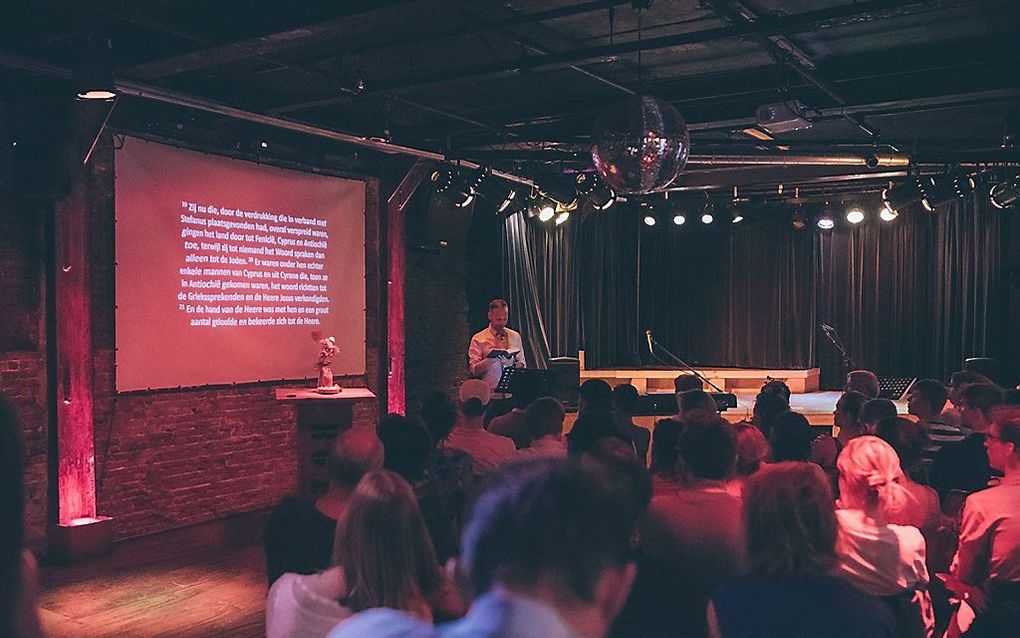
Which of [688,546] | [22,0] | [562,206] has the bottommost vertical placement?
[688,546]

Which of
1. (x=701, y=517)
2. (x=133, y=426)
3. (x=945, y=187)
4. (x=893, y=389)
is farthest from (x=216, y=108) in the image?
(x=893, y=389)

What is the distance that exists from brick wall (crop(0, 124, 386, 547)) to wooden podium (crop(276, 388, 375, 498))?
118 centimetres

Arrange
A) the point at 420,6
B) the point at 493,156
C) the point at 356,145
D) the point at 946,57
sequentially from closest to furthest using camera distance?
the point at 420,6 < the point at 946,57 < the point at 493,156 < the point at 356,145

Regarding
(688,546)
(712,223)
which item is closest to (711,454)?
(688,546)

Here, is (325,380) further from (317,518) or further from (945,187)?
(945,187)

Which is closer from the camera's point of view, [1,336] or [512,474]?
[512,474]

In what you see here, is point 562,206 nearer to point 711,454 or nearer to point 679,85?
point 679,85

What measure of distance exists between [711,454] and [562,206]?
21.9 ft

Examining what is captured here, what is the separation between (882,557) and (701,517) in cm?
54

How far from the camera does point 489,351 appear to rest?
8.12 metres

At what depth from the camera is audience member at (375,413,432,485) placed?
338 centimetres

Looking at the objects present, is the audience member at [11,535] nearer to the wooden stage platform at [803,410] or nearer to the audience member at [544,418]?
the audience member at [544,418]

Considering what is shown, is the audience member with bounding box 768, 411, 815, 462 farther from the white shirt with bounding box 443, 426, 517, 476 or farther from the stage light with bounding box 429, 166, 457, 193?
the stage light with bounding box 429, 166, 457, 193

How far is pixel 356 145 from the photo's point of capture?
862 cm
